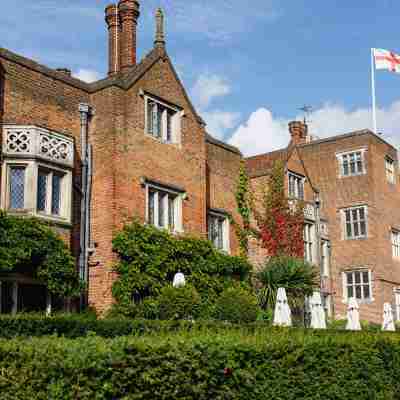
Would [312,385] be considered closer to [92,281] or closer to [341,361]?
[341,361]

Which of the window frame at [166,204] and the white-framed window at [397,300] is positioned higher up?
the window frame at [166,204]

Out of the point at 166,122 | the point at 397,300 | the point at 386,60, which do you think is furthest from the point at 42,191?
the point at 386,60

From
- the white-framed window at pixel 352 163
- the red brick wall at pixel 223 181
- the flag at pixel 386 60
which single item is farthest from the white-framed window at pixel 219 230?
the flag at pixel 386 60

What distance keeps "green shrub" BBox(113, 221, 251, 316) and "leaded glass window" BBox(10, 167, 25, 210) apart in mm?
2897

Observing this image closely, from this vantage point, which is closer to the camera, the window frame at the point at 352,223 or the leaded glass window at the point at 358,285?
the leaded glass window at the point at 358,285

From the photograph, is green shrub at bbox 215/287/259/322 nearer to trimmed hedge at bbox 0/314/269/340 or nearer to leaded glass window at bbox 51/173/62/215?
trimmed hedge at bbox 0/314/269/340

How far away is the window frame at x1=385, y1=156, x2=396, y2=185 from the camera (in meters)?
35.4

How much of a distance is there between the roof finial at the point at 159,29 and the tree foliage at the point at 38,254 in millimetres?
8383

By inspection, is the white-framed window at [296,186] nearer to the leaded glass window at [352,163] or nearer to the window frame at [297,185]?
the window frame at [297,185]

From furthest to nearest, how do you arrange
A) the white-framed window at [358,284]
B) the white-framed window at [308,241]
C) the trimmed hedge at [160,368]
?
the white-framed window at [358,284], the white-framed window at [308,241], the trimmed hedge at [160,368]

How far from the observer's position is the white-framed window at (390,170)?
35.5 meters

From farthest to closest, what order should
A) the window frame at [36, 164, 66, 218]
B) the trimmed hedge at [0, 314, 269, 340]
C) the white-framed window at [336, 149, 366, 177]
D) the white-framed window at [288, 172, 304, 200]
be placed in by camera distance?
the white-framed window at [336, 149, 366, 177]
the white-framed window at [288, 172, 304, 200]
the window frame at [36, 164, 66, 218]
the trimmed hedge at [0, 314, 269, 340]

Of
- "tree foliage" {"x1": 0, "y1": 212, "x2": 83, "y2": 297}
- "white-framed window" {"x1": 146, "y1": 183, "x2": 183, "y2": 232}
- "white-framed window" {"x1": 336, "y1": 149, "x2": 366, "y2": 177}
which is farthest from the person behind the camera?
"white-framed window" {"x1": 336, "y1": 149, "x2": 366, "y2": 177}

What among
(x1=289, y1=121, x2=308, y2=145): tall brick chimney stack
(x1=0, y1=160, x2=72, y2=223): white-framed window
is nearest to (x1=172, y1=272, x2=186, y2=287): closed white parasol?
(x1=0, y1=160, x2=72, y2=223): white-framed window
